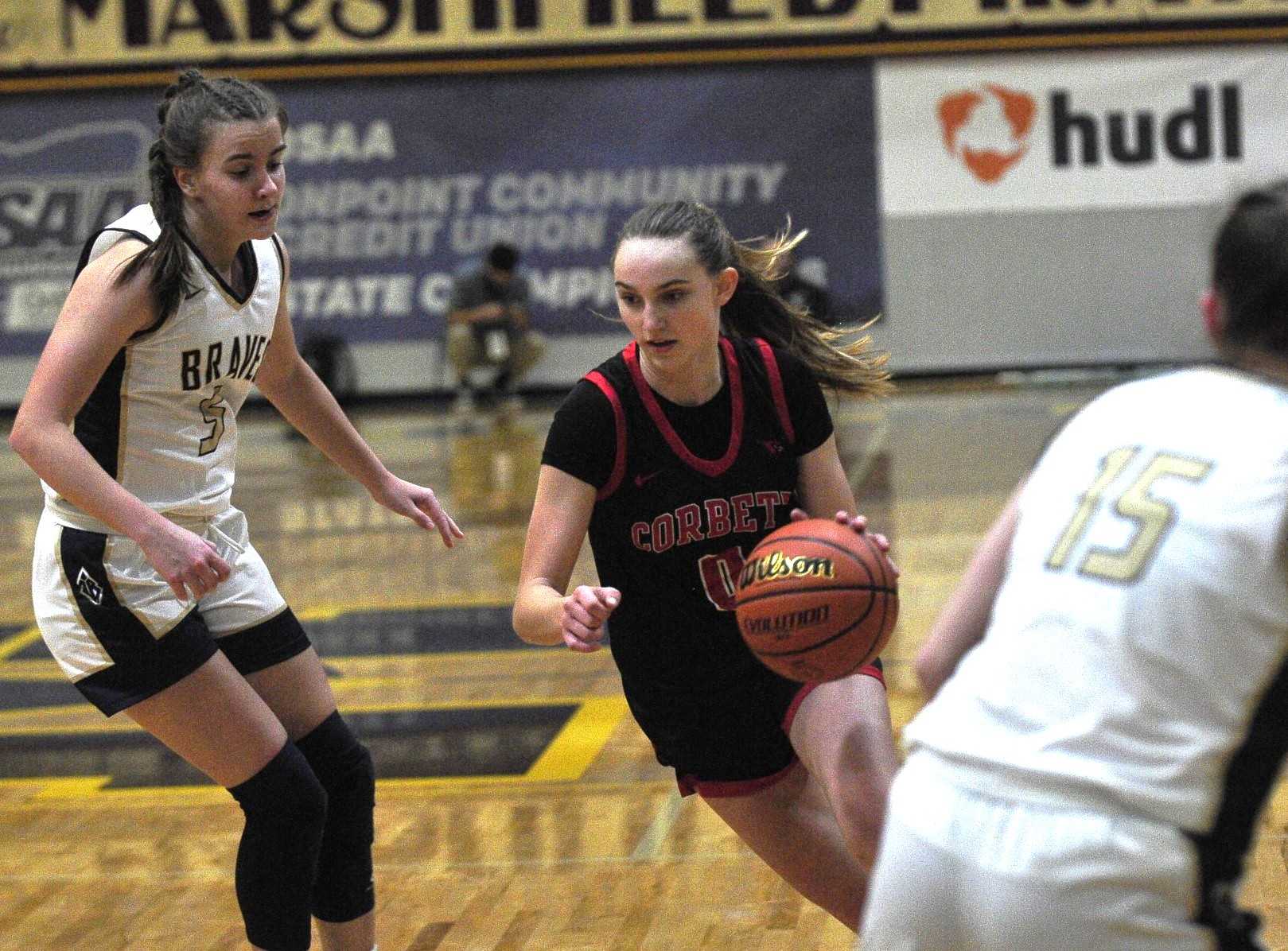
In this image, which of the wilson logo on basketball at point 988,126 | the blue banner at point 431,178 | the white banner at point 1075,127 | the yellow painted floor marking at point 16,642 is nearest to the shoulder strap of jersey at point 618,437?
the yellow painted floor marking at point 16,642

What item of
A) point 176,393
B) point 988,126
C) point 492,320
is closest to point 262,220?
point 176,393

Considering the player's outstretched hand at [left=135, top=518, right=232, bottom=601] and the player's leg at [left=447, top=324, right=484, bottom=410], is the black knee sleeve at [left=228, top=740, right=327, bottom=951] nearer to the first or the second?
the player's outstretched hand at [left=135, top=518, right=232, bottom=601]

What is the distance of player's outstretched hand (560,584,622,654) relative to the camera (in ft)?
8.15

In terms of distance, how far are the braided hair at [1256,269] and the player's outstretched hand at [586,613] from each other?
1.03m

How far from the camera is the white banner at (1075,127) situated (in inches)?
664

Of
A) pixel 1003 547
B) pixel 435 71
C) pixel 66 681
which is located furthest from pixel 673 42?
pixel 1003 547

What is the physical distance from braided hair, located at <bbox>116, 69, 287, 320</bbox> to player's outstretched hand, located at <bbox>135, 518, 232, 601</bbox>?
0.39 meters

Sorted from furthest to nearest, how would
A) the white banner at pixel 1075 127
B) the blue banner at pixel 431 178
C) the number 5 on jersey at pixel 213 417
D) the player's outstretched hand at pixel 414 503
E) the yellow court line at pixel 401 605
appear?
the blue banner at pixel 431 178 → the white banner at pixel 1075 127 → the yellow court line at pixel 401 605 → the player's outstretched hand at pixel 414 503 → the number 5 on jersey at pixel 213 417

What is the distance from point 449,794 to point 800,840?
2014 mm

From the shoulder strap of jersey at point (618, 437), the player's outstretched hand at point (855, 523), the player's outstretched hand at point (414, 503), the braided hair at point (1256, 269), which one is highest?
the braided hair at point (1256, 269)

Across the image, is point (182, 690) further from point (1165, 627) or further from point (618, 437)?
point (1165, 627)

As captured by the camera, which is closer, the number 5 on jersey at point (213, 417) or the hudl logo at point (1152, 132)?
the number 5 on jersey at point (213, 417)

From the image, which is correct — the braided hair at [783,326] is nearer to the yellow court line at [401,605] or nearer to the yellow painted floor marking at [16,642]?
the yellow court line at [401,605]

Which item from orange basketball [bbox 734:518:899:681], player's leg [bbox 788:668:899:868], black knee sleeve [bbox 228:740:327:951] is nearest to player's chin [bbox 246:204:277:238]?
black knee sleeve [bbox 228:740:327:951]
